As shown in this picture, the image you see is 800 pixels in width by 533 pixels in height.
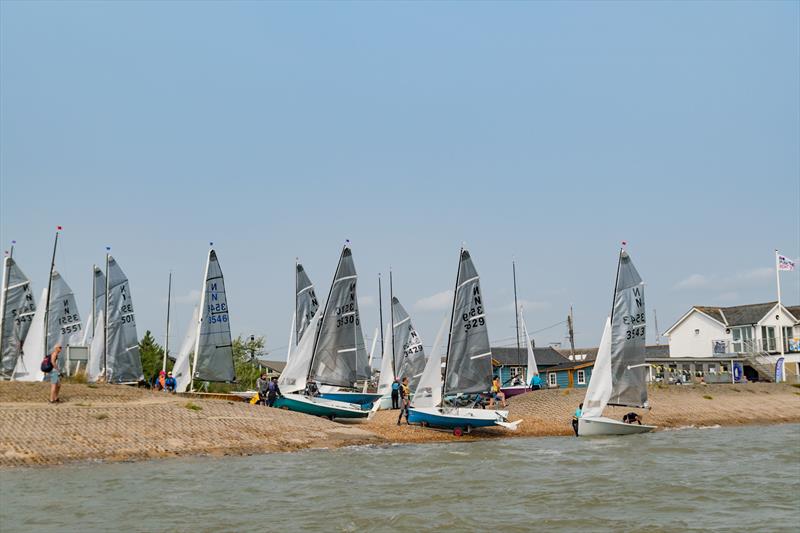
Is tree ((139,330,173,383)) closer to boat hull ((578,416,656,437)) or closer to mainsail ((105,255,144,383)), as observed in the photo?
mainsail ((105,255,144,383))

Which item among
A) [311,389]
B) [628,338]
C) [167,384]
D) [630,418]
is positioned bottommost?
[630,418]

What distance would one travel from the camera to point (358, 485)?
22.9 metres

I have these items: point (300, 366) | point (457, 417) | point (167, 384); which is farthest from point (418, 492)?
point (167, 384)

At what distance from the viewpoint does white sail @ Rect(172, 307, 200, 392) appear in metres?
42.2

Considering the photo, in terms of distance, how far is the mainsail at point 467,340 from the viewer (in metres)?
36.9

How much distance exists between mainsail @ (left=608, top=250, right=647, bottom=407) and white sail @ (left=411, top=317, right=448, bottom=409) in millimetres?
9343

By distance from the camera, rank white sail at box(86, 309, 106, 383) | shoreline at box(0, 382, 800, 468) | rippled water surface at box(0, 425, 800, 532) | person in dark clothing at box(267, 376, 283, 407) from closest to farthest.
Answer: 1. rippled water surface at box(0, 425, 800, 532)
2. shoreline at box(0, 382, 800, 468)
3. person in dark clothing at box(267, 376, 283, 407)
4. white sail at box(86, 309, 106, 383)

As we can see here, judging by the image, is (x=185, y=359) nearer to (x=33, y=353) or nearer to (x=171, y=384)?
(x=171, y=384)

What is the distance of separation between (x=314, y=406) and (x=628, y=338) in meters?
16.2

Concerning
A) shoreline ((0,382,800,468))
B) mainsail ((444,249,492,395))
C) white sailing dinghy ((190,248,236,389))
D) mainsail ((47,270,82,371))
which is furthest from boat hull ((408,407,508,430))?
mainsail ((47,270,82,371))

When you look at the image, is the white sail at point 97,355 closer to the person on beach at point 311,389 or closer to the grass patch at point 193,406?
the person on beach at point 311,389

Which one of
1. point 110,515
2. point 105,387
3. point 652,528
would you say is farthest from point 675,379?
point 110,515

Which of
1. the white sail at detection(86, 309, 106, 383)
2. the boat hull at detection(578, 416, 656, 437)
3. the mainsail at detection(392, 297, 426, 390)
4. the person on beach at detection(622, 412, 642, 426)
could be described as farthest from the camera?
the mainsail at detection(392, 297, 426, 390)

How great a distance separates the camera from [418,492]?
862 inches
